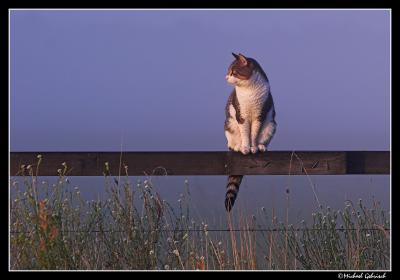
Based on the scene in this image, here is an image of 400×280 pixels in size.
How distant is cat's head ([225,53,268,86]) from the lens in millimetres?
5738

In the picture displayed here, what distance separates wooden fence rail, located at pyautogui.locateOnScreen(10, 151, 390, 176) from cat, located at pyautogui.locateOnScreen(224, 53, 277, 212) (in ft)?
3.22

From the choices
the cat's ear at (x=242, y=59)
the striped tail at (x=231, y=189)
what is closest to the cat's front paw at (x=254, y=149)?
the striped tail at (x=231, y=189)

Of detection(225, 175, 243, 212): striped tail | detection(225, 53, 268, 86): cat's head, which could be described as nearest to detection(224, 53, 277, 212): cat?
detection(225, 53, 268, 86): cat's head

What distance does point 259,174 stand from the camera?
431 centimetres

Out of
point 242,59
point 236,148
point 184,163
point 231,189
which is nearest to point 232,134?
point 236,148

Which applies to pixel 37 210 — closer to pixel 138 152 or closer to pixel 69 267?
pixel 69 267

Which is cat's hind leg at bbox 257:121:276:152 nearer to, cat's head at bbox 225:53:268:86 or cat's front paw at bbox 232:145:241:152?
cat's front paw at bbox 232:145:241:152

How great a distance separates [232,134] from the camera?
564 cm

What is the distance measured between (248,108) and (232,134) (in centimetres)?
27

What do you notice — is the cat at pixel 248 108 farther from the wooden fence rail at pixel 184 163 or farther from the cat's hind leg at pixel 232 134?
the wooden fence rail at pixel 184 163

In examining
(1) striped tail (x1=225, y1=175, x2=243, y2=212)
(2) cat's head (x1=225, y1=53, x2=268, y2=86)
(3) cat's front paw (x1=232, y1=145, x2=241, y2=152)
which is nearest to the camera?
(1) striped tail (x1=225, y1=175, x2=243, y2=212)
